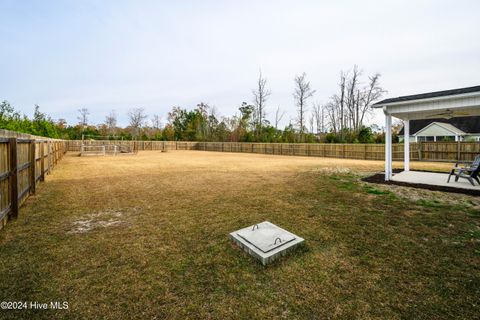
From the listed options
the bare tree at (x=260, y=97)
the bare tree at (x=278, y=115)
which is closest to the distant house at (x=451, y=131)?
the bare tree at (x=278, y=115)

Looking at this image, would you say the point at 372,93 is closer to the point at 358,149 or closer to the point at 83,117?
the point at 358,149

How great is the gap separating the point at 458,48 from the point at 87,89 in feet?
136

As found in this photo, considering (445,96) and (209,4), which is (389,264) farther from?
(209,4)

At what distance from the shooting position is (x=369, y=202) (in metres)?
4.67

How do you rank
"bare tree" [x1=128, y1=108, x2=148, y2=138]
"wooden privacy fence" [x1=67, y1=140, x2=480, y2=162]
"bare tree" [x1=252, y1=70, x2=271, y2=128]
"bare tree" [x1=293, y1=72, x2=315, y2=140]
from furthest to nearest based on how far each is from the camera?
1. "bare tree" [x1=128, y1=108, x2=148, y2=138]
2. "bare tree" [x1=252, y1=70, x2=271, y2=128]
3. "bare tree" [x1=293, y1=72, x2=315, y2=140]
4. "wooden privacy fence" [x1=67, y1=140, x2=480, y2=162]

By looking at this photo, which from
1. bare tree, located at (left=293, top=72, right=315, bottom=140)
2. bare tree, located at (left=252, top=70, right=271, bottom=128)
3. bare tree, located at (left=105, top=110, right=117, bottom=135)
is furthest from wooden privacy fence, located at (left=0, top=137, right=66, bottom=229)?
bare tree, located at (left=105, top=110, right=117, bottom=135)

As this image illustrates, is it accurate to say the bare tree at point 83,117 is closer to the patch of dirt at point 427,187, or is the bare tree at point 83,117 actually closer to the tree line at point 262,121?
the tree line at point 262,121

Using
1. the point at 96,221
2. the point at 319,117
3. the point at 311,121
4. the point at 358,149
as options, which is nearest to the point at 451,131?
the point at 358,149

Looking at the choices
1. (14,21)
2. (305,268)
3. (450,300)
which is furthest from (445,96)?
(14,21)

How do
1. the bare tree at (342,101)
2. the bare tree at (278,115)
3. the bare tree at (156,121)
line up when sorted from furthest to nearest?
the bare tree at (156,121) < the bare tree at (278,115) < the bare tree at (342,101)

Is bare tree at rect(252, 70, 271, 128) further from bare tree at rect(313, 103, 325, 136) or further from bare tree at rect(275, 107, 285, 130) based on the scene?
bare tree at rect(313, 103, 325, 136)

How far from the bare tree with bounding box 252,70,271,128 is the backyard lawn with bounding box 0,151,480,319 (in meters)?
28.7

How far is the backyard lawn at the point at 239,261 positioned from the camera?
5.73ft

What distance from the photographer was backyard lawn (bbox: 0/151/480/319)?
5.73 feet
